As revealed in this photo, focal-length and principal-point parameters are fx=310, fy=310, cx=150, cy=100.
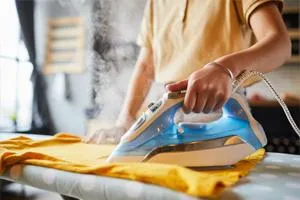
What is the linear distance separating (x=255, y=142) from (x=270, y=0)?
0.35 metres

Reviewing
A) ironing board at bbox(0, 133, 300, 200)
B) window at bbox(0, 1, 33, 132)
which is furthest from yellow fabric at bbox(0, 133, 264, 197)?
window at bbox(0, 1, 33, 132)

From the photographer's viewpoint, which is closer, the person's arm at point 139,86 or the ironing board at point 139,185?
the ironing board at point 139,185

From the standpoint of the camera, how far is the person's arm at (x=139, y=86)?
1.08m

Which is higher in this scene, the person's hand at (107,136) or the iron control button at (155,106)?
the iron control button at (155,106)

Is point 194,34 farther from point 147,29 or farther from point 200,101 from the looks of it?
point 200,101

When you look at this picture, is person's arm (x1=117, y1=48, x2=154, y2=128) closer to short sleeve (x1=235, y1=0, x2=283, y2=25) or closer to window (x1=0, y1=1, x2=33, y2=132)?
short sleeve (x1=235, y1=0, x2=283, y2=25)

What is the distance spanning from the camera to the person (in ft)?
1.78

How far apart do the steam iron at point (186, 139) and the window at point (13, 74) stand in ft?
3.89

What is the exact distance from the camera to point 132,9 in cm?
144

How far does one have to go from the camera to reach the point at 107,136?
92cm

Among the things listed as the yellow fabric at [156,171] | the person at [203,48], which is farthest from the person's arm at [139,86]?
the yellow fabric at [156,171]

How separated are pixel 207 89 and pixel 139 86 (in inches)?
24.6

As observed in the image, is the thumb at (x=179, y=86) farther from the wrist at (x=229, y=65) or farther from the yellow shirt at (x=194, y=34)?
the yellow shirt at (x=194, y=34)

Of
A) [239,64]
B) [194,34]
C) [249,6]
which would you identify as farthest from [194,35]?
[239,64]
